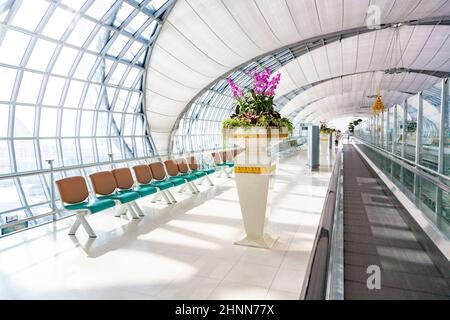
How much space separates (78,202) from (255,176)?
9.33 feet

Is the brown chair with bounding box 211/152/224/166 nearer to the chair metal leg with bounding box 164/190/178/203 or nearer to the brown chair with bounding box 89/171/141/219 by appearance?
the chair metal leg with bounding box 164/190/178/203

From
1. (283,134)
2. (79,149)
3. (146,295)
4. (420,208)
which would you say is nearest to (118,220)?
(146,295)

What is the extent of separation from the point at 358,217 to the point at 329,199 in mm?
3539

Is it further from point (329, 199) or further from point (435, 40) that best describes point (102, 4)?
point (435, 40)

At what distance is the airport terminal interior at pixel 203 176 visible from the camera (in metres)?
3.36

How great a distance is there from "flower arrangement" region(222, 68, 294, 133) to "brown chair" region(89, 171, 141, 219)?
7.14ft

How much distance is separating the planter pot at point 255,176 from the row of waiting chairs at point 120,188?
785 mm

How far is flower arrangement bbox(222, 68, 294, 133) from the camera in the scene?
4289 millimetres

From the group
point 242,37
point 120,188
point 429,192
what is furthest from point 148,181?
point 242,37

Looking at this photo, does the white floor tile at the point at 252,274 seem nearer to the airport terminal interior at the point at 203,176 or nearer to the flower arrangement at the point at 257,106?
the airport terminal interior at the point at 203,176

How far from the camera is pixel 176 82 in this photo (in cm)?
2270

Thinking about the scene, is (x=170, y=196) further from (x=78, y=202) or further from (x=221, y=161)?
(x=221, y=161)

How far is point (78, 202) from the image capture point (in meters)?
5.04

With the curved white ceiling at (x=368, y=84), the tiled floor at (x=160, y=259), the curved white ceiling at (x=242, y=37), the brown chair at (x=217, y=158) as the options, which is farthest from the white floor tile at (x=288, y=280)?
the curved white ceiling at (x=368, y=84)
